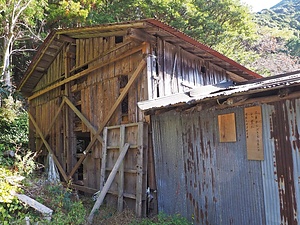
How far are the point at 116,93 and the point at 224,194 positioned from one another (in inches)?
153

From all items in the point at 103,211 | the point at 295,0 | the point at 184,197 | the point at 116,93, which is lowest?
the point at 103,211

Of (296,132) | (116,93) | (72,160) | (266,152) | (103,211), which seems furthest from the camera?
(72,160)

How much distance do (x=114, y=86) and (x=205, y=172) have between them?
11.6 ft

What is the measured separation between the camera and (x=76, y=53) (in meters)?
9.18

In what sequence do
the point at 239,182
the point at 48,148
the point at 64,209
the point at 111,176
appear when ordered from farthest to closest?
1. the point at 48,148
2. the point at 111,176
3. the point at 64,209
4. the point at 239,182

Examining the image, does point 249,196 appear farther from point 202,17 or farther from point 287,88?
point 202,17

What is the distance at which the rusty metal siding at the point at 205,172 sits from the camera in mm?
4434

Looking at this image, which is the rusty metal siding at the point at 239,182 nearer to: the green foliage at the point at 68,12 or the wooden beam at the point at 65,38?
the wooden beam at the point at 65,38

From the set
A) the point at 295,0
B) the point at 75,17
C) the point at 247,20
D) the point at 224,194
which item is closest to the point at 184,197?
the point at 224,194

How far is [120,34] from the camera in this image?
713 centimetres

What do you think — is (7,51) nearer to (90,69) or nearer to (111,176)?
(90,69)

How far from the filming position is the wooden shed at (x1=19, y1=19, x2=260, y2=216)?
6.25 metres

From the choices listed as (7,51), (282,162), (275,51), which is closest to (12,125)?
(7,51)

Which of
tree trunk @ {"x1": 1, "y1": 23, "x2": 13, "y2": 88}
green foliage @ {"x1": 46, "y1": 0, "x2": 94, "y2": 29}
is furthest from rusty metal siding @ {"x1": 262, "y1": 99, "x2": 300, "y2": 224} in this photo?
tree trunk @ {"x1": 1, "y1": 23, "x2": 13, "y2": 88}
